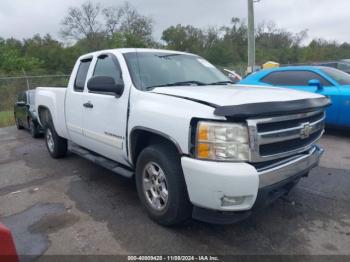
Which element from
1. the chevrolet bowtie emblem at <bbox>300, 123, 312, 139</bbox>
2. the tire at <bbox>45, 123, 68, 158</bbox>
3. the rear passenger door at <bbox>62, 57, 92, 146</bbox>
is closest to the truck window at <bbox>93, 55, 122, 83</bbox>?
the rear passenger door at <bbox>62, 57, 92, 146</bbox>

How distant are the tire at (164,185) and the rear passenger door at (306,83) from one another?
4.93 m

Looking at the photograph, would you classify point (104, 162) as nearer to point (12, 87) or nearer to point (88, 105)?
point (88, 105)

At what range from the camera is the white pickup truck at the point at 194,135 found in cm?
271

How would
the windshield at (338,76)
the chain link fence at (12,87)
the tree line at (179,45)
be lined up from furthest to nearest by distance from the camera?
the tree line at (179,45) → the chain link fence at (12,87) → the windshield at (338,76)

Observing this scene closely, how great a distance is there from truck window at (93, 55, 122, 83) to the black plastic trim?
1731mm

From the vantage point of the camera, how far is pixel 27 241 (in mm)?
3305

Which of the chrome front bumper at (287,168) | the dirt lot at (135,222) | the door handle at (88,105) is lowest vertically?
the dirt lot at (135,222)

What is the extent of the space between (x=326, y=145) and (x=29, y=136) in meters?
8.11

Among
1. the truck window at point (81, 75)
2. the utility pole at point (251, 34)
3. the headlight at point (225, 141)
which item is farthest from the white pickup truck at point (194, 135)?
the utility pole at point (251, 34)

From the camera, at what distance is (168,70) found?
4.17m

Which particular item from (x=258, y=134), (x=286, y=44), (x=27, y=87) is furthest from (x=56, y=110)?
(x=286, y=44)

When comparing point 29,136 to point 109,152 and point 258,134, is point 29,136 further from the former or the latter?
point 258,134

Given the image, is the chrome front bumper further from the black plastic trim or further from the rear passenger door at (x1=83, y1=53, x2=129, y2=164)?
the rear passenger door at (x1=83, y1=53, x2=129, y2=164)

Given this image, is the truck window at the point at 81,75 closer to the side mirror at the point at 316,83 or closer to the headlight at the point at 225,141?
the headlight at the point at 225,141
